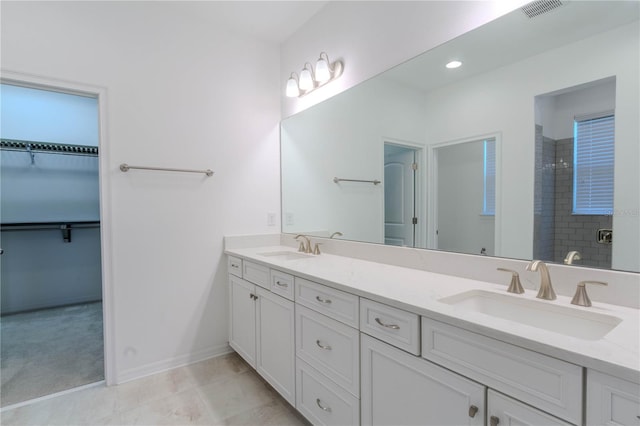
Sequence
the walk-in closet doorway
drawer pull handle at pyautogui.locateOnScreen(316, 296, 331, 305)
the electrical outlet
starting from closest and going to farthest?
drawer pull handle at pyautogui.locateOnScreen(316, 296, 331, 305)
the electrical outlet
the walk-in closet doorway

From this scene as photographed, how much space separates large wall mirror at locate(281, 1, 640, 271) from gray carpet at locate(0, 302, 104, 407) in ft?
7.20

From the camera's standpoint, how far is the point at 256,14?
89.9 inches

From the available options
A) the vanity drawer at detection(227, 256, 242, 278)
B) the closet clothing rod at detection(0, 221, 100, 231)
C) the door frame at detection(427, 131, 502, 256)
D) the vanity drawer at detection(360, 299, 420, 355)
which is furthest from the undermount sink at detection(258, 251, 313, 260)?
the closet clothing rod at detection(0, 221, 100, 231)

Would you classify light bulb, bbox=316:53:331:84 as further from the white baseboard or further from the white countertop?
the white baseboard

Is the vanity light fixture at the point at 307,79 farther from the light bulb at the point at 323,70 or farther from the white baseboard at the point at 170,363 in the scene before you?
the white baseboard at the point at 170,363

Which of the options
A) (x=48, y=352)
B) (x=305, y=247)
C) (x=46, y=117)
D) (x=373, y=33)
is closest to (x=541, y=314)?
(x=305, y=247)

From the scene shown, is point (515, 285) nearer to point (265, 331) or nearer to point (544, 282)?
point (544, 282)

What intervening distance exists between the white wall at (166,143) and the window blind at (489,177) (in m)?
1.76

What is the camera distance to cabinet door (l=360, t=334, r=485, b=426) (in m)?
0.90

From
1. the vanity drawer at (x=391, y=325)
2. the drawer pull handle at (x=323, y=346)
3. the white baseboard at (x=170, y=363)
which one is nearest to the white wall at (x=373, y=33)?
the vanity drawer at (x=391, y=325)

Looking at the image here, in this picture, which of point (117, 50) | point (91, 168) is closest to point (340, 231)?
point (117, 50)

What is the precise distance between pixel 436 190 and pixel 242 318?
1.57 metres

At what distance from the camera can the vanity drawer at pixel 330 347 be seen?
4.25 ft

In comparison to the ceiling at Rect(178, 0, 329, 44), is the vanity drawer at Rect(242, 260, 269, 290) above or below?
below
